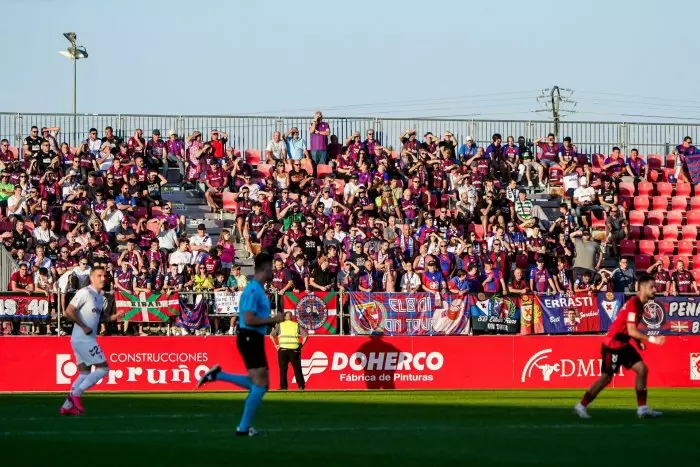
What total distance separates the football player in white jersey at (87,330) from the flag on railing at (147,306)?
1118 centimetres

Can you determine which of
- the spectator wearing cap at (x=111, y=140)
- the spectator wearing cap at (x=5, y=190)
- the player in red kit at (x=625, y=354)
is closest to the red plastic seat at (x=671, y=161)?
the spectator wearing cap at (x=111, y=140)

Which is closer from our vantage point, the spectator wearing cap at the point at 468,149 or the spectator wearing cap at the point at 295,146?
the spectator wearing cap at the point at 295,146

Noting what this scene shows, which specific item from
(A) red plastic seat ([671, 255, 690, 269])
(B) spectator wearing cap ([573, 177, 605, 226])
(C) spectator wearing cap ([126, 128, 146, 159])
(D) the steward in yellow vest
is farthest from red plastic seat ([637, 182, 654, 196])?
(C) spectator wearing cap ([126, 128, 146, 159])

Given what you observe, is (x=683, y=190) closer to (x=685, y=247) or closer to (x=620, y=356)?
(x=685, y=247)

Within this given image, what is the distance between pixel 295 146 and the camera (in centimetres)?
3644

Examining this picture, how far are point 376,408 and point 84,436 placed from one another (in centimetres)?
658

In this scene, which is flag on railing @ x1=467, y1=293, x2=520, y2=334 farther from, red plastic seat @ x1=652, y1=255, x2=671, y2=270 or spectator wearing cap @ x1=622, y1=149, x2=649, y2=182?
spectator wearing cap @ x1=622, y1=149, x2=649, y2=182

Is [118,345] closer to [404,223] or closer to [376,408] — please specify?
[404,223]

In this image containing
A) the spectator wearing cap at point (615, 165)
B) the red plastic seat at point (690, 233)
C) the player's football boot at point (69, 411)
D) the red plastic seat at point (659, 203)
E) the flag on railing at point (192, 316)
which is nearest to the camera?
the player's football boot at point (69, 411)

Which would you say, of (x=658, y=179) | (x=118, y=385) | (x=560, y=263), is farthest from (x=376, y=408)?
(x=658, y=179)

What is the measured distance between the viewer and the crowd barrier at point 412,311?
29.3 meters

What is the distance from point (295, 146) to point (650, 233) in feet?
34.8

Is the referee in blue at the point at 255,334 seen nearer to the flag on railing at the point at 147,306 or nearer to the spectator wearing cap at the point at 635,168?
the flag on railing at the point at 147,306

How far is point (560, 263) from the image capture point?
32.3 meters
